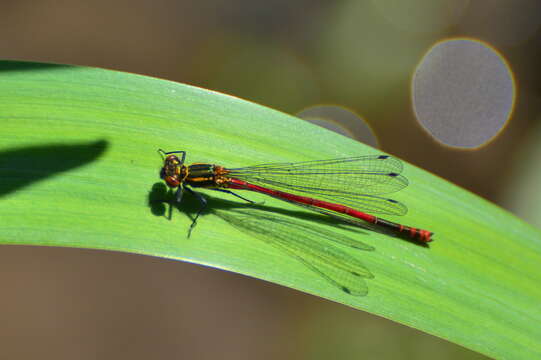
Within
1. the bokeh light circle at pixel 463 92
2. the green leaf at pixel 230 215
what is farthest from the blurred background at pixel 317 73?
the green leaf at pixel 230 215

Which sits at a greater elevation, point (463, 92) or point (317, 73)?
point (463, 92)

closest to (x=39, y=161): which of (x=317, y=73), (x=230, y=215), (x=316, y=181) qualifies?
(x=230, y=215)

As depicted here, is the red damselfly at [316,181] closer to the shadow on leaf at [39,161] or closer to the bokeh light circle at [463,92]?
the shadow on leaf at [39,161]

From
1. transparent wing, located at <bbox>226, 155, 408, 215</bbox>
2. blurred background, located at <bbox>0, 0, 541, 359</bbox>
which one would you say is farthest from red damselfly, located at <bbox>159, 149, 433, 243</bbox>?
blurred background, located at <bbox>0, 0, 541, 359</bbox>

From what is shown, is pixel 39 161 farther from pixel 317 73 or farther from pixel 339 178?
pixel 317 73

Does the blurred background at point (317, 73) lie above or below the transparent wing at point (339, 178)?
above

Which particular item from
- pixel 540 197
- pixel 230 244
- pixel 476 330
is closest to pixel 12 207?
pixel 230 244

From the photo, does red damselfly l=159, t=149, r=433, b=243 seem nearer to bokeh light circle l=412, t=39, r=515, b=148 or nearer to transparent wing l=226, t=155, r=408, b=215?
transparent wing l=226, t=155, r=408, b=215
